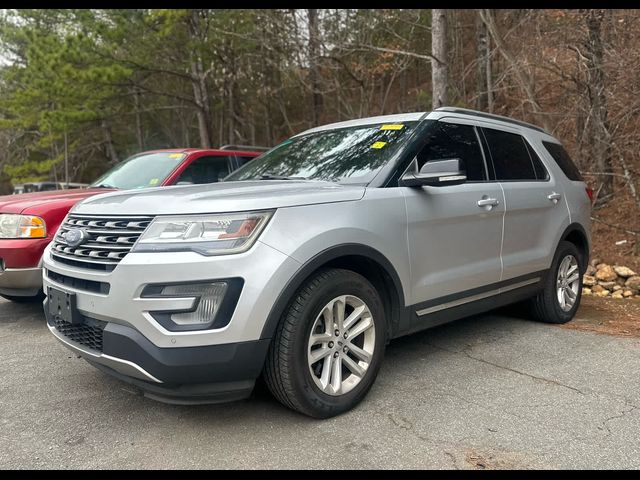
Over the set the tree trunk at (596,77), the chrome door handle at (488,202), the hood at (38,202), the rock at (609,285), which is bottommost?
the rock at (609,285)

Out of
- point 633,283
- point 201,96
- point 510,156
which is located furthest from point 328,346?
point 201,96

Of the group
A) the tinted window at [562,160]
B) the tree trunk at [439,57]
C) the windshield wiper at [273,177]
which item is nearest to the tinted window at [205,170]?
the windshield wiper at [273,177]

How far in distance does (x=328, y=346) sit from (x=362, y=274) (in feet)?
1.84

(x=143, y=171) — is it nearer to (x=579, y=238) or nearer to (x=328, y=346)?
(x=328, y=346)

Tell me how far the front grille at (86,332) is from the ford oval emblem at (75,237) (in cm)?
45

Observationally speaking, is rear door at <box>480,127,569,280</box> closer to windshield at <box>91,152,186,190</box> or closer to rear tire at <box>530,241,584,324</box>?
rear tire at <box>530,241,584,324</box>

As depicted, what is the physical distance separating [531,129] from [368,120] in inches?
73.0

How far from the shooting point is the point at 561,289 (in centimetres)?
497

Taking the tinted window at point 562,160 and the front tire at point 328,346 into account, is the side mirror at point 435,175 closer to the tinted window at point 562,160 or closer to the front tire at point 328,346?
the front tire at point 328,346

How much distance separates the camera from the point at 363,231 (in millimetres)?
3043

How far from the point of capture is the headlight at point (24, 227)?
174 inches
